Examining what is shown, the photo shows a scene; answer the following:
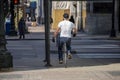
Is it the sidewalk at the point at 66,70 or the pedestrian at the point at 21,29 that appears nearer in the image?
the sidewalk at the point at 66,70

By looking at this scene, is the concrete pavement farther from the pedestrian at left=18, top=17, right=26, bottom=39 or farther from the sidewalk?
the pedestrian at left=18, top=17, right=26, bottom=39

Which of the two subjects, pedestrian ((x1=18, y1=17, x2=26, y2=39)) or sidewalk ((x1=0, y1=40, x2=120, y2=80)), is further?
pedestrian ((x1=18, y1=17, x2=26, y2=39))

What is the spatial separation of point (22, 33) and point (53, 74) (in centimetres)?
2361

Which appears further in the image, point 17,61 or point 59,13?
point 59,13

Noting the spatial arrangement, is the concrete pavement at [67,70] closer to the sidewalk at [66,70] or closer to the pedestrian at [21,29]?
the sidewalk at [66,70]

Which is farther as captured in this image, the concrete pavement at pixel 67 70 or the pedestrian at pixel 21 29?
the pedestrian at pixel 21 29

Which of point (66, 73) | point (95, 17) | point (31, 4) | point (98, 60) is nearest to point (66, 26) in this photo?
point (66, 73)

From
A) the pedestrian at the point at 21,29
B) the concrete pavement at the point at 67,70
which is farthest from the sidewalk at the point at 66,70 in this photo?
the pedestrian at the point at 21,29

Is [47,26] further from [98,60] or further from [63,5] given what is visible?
[63,5]

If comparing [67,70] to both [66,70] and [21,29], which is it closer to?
[66,70]

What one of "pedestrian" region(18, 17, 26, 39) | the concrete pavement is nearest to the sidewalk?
the concrete pavement

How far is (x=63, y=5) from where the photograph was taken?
58469 mm

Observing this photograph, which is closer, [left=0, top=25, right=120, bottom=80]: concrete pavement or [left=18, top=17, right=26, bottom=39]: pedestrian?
[left=0, top=25, right=120, bottom=80]: concrete pavement

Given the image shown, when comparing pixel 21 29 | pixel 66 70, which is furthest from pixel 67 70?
pixel 21 29
